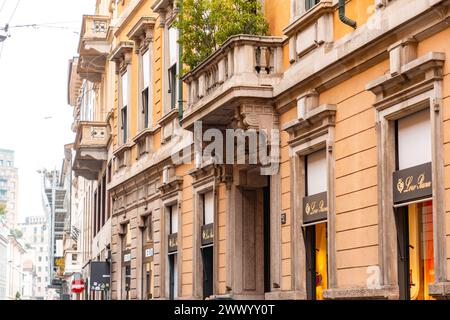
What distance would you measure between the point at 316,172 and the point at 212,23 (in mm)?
4041

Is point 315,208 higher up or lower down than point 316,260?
higher up

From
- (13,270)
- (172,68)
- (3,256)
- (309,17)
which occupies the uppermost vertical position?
(172,68)

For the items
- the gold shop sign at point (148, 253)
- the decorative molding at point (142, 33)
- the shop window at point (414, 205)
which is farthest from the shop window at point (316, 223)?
the decorative molding at point (142, 33)

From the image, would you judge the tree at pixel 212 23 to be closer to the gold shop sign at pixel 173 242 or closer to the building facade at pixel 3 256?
the gold shop sign at pixel 173 242

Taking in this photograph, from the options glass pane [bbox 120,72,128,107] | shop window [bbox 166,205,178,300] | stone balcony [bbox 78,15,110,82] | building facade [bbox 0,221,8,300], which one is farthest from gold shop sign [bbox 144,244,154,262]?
building facade [bbox 0,221,8,300]

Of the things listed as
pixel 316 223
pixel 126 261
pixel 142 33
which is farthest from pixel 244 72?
pixel 126 261

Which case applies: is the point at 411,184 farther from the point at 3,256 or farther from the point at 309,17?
the point at 3,256

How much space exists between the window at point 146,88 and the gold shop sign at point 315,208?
1160 centimetres

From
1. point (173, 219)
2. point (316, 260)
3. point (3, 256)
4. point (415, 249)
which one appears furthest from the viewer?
point (3, 256)

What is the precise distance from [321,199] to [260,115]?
90.3 inches

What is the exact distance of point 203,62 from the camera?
17.2 metres

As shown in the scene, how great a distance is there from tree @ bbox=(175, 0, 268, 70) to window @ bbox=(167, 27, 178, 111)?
4.56 meters

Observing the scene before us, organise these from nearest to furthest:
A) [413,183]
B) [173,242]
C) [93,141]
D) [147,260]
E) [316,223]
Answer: [413,183]
[316,223]
[173,242]
[147,260]
[93,141]

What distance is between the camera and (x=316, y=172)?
14508mm
